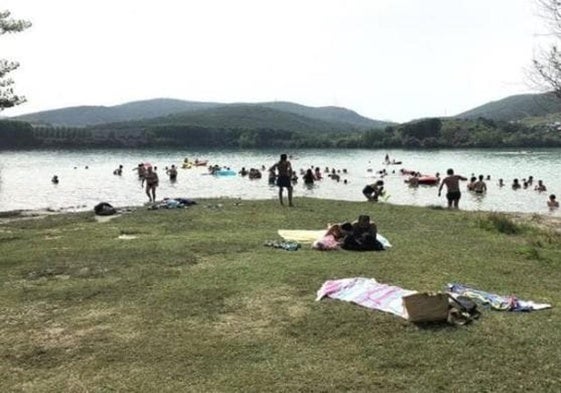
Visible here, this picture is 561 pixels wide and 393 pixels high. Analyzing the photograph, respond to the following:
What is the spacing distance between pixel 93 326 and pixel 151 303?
122cm

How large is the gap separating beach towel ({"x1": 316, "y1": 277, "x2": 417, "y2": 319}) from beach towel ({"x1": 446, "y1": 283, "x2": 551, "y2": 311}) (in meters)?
1.00

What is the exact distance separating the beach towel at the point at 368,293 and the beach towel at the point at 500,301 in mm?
1001

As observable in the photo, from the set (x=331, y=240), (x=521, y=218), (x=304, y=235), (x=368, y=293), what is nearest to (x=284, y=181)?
(x=304, y=235)

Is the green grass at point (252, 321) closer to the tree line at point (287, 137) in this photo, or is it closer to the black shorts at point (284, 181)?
the black shorts at point (284, 181)

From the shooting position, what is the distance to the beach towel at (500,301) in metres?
9.52

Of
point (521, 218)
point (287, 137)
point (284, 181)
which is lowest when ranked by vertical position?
point (521, 218)

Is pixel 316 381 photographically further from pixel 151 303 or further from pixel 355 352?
pixel 151 303

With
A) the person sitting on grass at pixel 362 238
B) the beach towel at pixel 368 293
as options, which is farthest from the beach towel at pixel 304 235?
the beach towel at pixel 368 293

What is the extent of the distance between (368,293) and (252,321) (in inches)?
83.9

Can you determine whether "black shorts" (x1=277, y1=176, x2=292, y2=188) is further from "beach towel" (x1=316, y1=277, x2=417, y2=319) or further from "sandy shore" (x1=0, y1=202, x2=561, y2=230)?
"beach towel" (x1=316, y1=277, x2=417, y2=319)

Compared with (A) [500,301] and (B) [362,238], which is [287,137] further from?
(A) [500,301]

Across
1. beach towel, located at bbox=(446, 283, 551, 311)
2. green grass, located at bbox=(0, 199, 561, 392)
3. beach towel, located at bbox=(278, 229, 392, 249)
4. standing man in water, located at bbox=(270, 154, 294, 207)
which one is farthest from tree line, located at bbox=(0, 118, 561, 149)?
beach towel, located at bbox=(446, 283, 551, 311)

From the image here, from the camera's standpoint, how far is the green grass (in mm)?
7145

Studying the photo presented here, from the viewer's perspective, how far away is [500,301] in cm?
976
